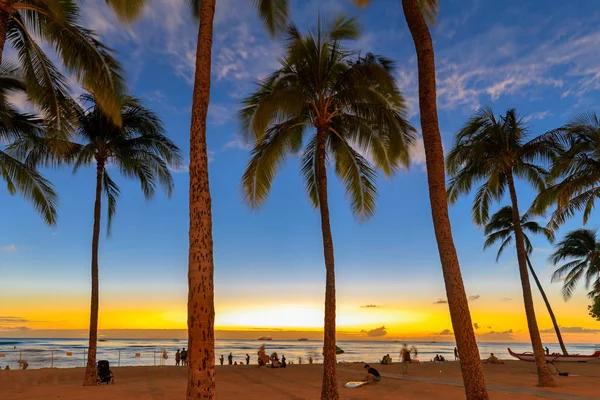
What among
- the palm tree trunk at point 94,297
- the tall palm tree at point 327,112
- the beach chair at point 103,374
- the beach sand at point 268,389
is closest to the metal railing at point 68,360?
the beach sand at point 268,389

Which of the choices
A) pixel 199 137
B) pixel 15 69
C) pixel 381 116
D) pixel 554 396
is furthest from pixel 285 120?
pixel 554 396

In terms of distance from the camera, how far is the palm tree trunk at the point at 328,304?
11492 millimetres

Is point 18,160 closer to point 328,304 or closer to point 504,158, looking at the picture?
point 328,304

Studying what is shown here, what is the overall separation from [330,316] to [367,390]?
14.9ft

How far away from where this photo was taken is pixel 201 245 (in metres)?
6.88

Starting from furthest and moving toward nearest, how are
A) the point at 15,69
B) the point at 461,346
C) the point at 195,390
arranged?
the point at 15,69 < the point at 461,346 < the point at 195,390

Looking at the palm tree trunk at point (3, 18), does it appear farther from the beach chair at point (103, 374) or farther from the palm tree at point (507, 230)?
the palm tree at point (507, 230)

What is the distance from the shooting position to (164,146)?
18.1 metres

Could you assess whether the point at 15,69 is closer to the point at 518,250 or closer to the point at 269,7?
the point at 269,7

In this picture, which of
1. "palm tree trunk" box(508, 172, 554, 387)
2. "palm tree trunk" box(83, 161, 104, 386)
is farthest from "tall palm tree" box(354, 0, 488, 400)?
"palm tree trunk" box(83, 161, 104, 386)

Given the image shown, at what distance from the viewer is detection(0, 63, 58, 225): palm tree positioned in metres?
14.2

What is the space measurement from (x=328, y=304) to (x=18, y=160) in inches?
447

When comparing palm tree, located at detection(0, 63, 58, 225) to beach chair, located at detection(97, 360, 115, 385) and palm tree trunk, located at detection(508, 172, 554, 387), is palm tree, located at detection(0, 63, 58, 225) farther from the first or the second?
palm tree trunk, located at detection(508, 172, 554, 387)

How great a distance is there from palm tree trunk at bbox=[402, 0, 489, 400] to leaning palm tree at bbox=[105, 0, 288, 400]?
455cm
